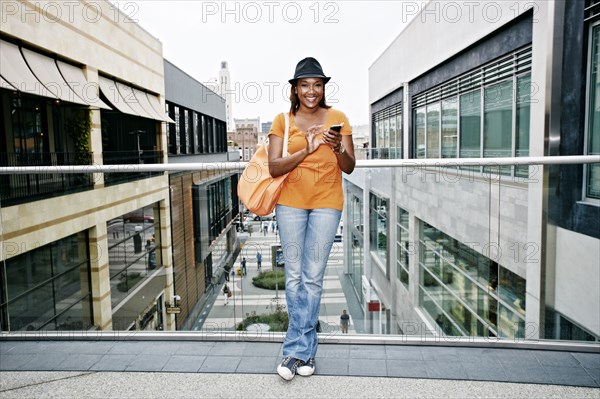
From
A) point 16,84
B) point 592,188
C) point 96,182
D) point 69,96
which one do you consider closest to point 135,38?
point 69,96

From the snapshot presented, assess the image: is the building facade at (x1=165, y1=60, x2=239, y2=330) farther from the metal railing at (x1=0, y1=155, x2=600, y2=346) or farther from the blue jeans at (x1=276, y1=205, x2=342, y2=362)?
the blue jeans at (x1=276, y1=205, x2=342, y2=362)

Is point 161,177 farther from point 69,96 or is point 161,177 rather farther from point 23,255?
point 69,96

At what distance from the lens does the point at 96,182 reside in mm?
3723

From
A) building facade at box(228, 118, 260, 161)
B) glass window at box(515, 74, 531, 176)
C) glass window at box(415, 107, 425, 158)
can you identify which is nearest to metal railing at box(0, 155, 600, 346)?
glass window at box(515, 74, 531, 176)

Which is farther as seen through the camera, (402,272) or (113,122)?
(113,122)

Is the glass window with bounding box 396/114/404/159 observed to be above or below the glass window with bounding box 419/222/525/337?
above

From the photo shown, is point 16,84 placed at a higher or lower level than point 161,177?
higher

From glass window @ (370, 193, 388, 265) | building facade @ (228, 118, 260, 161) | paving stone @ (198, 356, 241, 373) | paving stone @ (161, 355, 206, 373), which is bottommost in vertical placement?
paving stone @ (161, 355, 206, 373)

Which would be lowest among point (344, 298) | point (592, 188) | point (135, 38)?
point (344, 298)

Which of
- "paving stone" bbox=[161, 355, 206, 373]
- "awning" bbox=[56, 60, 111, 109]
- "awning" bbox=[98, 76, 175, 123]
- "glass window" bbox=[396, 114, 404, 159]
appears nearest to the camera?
"paving stone" bbox=[161, 355, 206, 373]

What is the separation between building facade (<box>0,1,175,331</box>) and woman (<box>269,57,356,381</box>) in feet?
2.50

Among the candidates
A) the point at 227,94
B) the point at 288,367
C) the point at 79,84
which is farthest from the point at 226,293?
the point at 227,94

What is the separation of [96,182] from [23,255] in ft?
2.75

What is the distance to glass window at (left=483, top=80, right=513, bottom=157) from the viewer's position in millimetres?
7848
